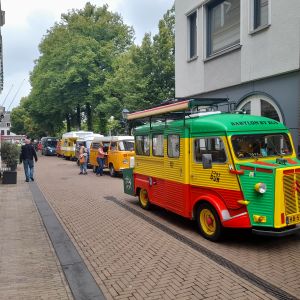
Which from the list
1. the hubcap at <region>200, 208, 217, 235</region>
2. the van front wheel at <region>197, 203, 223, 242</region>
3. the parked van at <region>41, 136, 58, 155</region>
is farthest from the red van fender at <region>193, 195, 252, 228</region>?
the parked van at <region>41, 136, 58, 155</region>

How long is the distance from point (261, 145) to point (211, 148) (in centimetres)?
96

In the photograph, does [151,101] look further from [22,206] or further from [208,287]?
[208,287]

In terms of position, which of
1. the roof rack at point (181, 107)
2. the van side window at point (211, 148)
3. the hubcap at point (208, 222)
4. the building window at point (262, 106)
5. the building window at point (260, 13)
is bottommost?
the hubcap at point (208, 222)

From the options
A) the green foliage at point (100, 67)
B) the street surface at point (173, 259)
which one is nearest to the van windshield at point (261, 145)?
the street surface at point (173, 259)

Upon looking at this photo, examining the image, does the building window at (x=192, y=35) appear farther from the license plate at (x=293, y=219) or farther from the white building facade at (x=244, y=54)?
the license plate at (x=293, y=219)

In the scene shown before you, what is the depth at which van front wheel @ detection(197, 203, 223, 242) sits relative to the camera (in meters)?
7.00

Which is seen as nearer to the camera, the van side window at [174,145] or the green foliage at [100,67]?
the van side window at [174,145]

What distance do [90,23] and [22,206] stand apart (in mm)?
33452

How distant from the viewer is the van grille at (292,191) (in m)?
6.39


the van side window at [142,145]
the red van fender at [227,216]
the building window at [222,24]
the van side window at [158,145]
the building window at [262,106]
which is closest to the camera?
the red van fender at [227,216]

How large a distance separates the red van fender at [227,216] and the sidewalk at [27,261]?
2907mm

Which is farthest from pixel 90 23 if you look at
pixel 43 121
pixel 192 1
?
pixel 192 1

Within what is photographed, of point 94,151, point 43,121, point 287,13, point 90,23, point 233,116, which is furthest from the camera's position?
point 43,121

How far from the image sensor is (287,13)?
10.5 m
